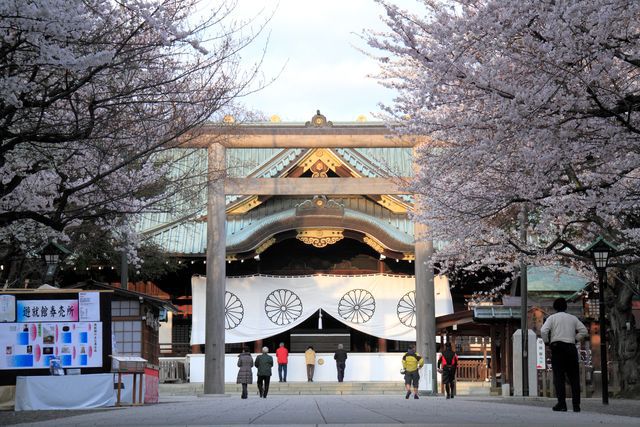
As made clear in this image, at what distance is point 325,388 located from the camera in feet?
115

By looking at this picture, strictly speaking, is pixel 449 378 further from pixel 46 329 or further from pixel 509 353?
pixel 46 329

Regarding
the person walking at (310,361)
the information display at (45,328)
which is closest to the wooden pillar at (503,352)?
the person walking at (310,361)

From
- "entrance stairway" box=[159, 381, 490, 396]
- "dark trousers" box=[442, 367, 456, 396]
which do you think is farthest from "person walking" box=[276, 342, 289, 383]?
"dark trousers" box=[442, 367, 456, 396]

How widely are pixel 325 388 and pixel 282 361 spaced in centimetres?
216

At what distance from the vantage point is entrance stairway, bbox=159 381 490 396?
3434 cm

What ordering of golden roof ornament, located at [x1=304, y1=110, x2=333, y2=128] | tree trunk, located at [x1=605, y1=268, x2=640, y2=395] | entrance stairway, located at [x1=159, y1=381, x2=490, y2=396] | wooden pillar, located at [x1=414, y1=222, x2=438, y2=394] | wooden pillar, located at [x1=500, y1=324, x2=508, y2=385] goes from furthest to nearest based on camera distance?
entrance stairway, located at [x1=159, y1=381, x2=490, y2=396] → wooden pillar, located at [x1=414, y1=222, x2=438, y2=394] → golden roof ornament, located at [x1=304, y1=110, x2=333, y2=128] → wooden pillar, located at [x1=500, y1=324, x2=508, y2=385] → tree trunk, located at [x1=605, y1=268, x2=640, y2=395]

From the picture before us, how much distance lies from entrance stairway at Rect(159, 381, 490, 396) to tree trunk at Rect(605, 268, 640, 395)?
9266 mm

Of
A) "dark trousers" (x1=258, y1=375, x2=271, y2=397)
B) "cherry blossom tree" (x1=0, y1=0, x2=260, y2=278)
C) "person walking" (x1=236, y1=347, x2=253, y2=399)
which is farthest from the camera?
"dark trousers" (x1=258, y1=375, x2=271, y2=397)

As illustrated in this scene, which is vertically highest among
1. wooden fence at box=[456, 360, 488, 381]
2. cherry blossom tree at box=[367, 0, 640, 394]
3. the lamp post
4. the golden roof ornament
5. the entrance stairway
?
the golden roof ornament

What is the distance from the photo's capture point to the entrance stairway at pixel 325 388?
34344mm

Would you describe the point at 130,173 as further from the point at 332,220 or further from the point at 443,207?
the point at 332,220

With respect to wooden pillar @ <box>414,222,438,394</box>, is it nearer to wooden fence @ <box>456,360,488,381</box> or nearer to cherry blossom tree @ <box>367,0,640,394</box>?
wooden fence @ <box>456,360,488,381</box>

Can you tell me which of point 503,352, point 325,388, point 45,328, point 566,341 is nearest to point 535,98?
point 566,341

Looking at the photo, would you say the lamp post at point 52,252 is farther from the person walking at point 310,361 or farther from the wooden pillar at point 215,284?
the person walking at point 310,361
